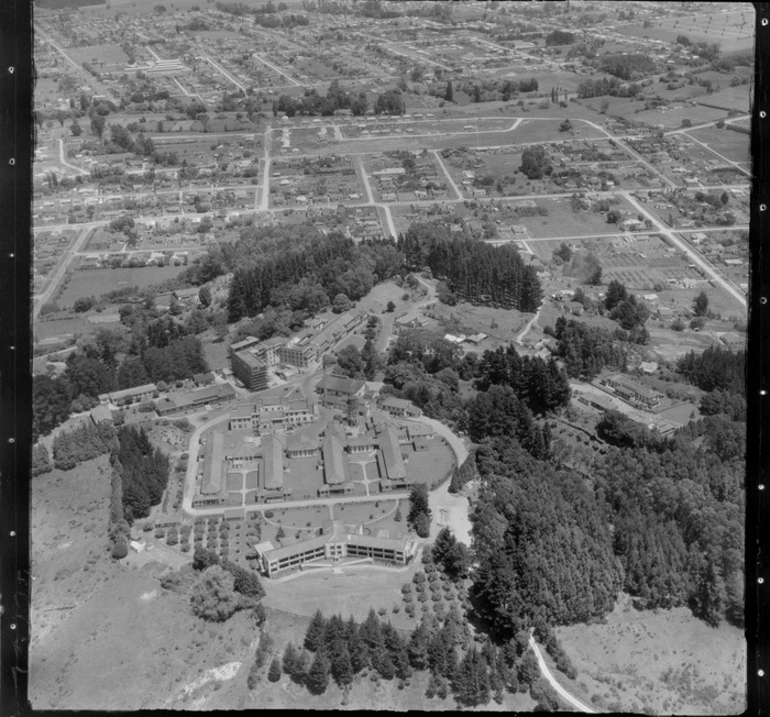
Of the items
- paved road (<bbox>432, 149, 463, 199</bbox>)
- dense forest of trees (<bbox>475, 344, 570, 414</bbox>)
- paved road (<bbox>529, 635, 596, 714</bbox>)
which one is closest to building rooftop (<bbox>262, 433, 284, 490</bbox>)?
dense forest of trees (<bbox>475, 344, 570, 414</bbox>)

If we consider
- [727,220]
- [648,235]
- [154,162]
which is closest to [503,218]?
[648,235]

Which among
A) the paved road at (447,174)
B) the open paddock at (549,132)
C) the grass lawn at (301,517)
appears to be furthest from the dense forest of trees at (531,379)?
the open paddock at (549,132)

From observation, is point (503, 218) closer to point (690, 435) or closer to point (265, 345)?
point (265, 345)

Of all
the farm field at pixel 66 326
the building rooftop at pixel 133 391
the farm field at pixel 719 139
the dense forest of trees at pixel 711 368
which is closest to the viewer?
the dense forest of trees at pixel 711 368

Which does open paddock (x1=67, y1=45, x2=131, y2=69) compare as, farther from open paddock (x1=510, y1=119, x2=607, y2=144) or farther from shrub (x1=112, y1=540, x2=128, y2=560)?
shrub (x1=112, y1=540, x2=128, y2=560)

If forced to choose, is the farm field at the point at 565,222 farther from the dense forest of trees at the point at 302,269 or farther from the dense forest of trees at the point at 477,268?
the dense forest of trees at the point at 302,269
